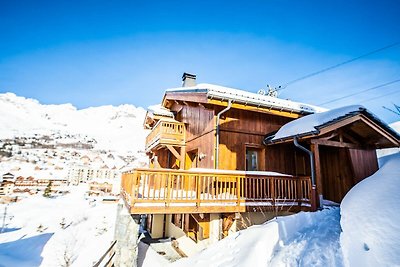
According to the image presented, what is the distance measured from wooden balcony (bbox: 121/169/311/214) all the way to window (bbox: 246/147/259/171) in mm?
1860

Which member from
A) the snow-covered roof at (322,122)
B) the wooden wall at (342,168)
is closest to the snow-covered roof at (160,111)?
the snow-covered roof at (322,122)

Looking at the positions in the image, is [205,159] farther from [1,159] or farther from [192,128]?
[1,159]


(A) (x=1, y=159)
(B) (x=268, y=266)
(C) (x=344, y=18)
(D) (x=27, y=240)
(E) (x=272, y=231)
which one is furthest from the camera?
(A) (x=1, y=159)

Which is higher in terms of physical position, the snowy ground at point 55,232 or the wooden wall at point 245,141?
the wooden wall at point 245,141

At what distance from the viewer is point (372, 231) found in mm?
3010

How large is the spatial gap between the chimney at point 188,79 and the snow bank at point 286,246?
9151 millimetres

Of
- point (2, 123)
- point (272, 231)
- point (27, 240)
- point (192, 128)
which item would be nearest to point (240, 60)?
point (192, 128)

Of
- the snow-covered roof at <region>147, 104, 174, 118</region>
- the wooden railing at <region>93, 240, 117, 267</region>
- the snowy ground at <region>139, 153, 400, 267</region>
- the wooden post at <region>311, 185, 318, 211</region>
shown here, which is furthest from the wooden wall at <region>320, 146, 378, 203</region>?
the wooden railing at <region>93, 240, 117, 267</region>

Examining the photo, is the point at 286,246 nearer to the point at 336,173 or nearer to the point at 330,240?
the point at 330,240

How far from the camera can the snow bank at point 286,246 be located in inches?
134

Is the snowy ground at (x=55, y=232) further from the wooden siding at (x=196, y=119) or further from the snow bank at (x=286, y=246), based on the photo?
the snow bank at (x=286, y=246)

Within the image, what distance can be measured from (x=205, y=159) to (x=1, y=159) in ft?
218

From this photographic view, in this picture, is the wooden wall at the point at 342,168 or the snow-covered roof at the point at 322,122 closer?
the snow-covered roof at the point at 322,122

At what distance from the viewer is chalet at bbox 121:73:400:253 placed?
6572mm
